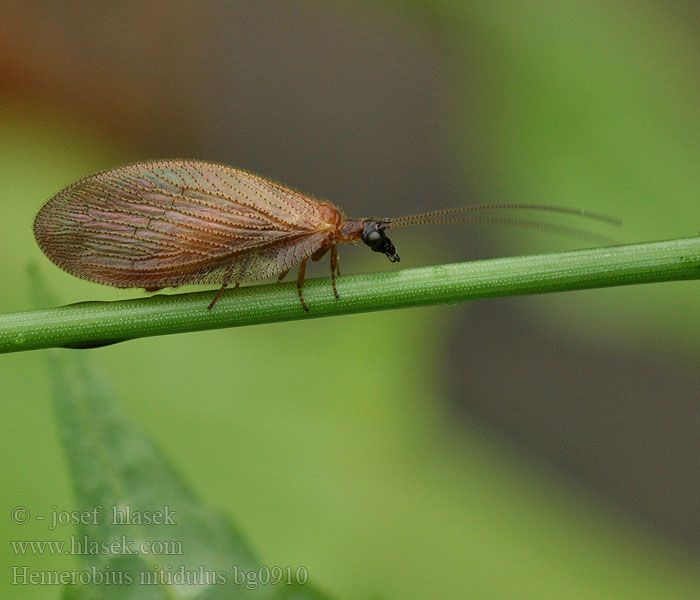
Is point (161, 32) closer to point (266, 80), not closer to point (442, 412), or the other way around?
point (266, 80)

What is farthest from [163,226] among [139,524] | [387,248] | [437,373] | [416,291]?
[437,373]

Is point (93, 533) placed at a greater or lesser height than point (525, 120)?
lesser

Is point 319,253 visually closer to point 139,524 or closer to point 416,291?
point 416,291

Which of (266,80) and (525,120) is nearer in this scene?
(525,120)

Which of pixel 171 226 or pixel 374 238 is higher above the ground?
pixel 171 226

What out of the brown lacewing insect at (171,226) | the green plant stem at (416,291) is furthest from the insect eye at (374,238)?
the green plant stem at (416,291)

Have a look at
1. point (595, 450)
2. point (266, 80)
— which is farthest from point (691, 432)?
point (266, 80)

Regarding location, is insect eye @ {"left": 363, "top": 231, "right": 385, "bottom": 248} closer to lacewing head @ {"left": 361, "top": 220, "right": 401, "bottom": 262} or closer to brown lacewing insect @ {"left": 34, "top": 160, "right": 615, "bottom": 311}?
lacewing head @ {"left": 361, "top": 220, "right": 401, "bottom": 262}
